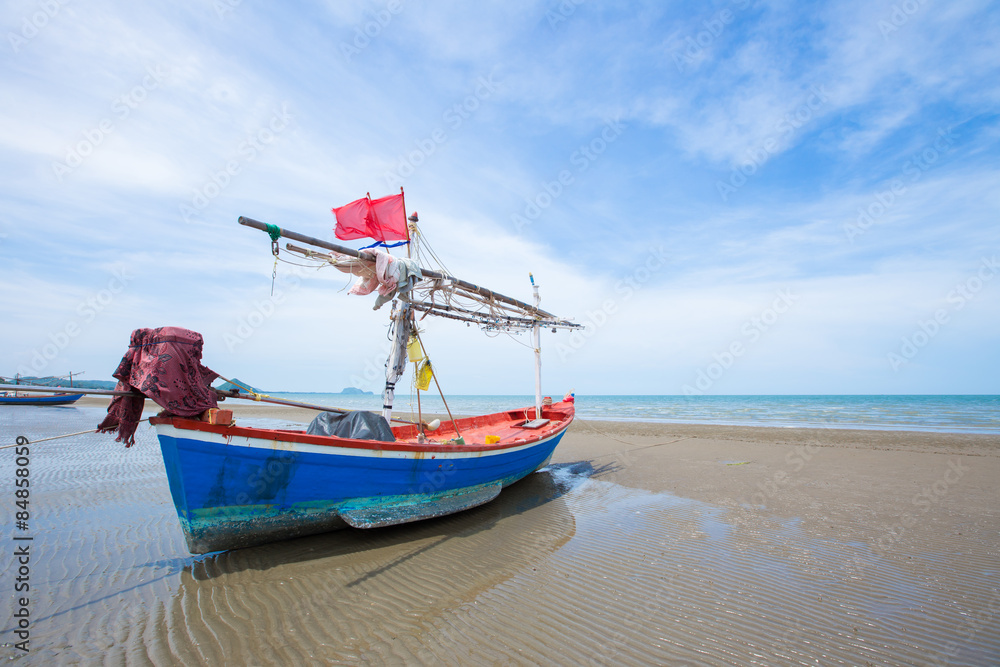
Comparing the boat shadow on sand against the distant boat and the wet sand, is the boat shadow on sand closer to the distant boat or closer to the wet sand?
the wet sand

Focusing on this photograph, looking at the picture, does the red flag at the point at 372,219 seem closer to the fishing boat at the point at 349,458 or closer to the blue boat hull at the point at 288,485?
the fishing boat at the point at 349,458

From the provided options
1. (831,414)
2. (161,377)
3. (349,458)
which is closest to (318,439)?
(349,458)

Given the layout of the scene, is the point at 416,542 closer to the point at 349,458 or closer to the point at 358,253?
the point at 349,458

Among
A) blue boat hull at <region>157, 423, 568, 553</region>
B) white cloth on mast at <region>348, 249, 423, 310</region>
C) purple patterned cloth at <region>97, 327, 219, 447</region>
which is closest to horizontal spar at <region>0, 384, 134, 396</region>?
purple patterned cloth at <region>97, 327, 219, 447</region>

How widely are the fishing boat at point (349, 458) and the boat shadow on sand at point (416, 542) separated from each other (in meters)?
0.26

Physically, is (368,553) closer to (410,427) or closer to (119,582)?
(119,582)

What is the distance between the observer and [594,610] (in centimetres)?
438

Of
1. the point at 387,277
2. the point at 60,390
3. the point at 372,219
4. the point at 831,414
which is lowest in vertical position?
the point at 831,414

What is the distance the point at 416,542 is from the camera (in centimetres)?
629

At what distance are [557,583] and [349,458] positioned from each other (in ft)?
10.0

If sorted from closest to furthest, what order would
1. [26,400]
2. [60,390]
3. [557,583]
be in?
[60,390], [557,583], [26,400]

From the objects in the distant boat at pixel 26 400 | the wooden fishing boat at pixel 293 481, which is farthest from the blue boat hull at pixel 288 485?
the distant boat at pixel 26 400

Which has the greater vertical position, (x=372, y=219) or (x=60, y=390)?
(x=372, y=219)

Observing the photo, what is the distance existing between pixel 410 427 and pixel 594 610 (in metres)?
5.98
